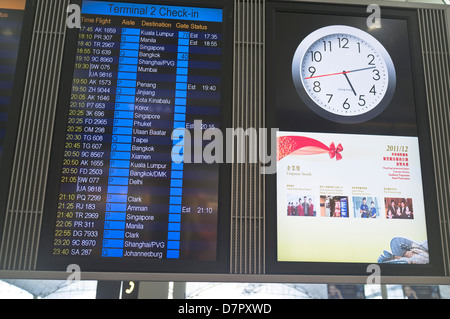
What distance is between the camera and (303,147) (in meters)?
2.65

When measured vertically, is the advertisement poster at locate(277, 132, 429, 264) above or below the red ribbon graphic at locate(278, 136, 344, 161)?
below

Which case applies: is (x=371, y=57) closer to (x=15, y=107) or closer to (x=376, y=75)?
(x=376, y=75)

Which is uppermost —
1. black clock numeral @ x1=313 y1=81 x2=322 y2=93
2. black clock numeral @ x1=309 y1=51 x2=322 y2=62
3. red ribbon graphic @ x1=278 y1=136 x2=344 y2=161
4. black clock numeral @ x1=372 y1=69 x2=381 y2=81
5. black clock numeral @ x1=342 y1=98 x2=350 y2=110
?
black clock numeral @ x1=309 y1=51 x2=322 y2=62

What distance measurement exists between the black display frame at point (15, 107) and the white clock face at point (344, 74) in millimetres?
1605

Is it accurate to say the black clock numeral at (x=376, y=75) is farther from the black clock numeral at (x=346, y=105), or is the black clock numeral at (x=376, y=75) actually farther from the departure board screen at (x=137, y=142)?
the departure board screen at (x=137, y=142)

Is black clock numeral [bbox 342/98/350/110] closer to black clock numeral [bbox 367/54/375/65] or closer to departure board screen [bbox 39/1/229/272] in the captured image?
black clock numeral [bbox 367/54/375/65]

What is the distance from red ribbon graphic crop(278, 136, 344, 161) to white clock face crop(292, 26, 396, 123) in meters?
0.19

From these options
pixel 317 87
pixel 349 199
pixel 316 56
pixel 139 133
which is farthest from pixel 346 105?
pixel 139 133

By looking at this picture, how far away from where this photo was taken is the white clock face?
2.75 meters

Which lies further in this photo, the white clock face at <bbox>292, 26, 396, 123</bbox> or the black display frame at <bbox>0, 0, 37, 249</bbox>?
the white clock face at <bbox>292, 26, 396, 123</bbox>

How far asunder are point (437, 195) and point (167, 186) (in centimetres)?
155

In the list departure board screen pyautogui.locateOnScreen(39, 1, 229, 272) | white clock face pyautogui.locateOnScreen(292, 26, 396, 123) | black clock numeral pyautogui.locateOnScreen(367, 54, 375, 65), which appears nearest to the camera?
departure board screen pyautogui.locateOnScreen(39, 1, 229, 272)

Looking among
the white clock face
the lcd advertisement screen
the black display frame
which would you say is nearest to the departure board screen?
the black display frame

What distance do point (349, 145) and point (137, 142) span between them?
4.01 feet
